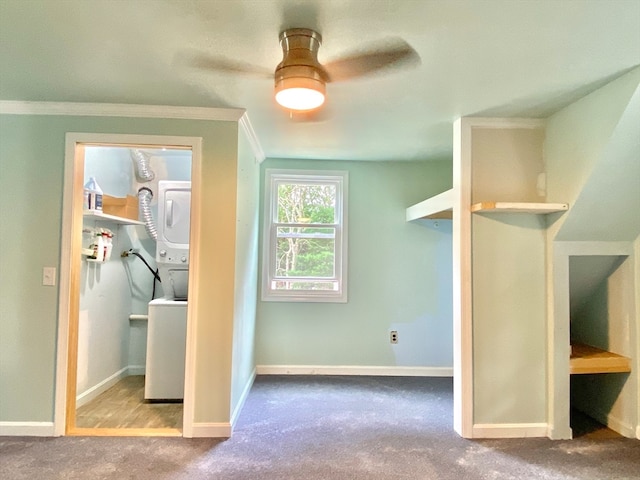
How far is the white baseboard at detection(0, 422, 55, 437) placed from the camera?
2568 mm

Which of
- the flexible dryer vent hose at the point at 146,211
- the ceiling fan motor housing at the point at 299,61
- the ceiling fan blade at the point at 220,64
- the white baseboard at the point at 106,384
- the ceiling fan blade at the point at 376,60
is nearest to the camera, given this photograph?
the ceiling fan motor housing at the point at 299,61

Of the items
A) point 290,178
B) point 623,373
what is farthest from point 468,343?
point 290,178

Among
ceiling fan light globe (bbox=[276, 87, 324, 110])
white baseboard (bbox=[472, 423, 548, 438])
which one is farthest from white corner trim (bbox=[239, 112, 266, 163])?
white baseboard (bbox=[472, 423, 548, 438])

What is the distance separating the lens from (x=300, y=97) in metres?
1.86

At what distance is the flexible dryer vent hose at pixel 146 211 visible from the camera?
3955mm

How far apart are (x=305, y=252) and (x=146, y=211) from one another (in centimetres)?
166

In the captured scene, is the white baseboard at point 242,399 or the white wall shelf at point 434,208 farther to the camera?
the white wall shelf at point 434,208

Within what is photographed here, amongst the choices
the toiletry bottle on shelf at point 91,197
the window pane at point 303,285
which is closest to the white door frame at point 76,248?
the toiletry bottle on shelf at point 91,197

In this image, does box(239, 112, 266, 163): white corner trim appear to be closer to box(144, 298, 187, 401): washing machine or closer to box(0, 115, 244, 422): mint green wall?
box(0, 115, 244, 422): mint green wall

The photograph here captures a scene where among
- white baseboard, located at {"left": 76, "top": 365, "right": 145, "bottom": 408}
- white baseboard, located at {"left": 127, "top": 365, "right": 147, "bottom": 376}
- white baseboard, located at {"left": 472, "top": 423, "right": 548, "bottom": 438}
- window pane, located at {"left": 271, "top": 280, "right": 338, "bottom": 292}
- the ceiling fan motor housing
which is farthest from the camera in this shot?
window pane, located at {"left": 271, "top": 280, "right": 338, "bottom": 292}

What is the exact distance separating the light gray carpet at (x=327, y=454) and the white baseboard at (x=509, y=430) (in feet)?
0.20

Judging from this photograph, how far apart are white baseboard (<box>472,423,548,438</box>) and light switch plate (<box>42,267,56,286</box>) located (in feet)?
9.87

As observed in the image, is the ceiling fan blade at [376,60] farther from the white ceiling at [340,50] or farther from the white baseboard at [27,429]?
the white baseboard at [27,429]

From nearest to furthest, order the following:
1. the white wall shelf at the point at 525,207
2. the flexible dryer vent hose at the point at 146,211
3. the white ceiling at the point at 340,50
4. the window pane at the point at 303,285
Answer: the white ceiling at the point at 340,50
the white wall shelf at the point at 525,207
the flexible dryer vent hose at the point at 146,211
the window pane at the point at 303,285
